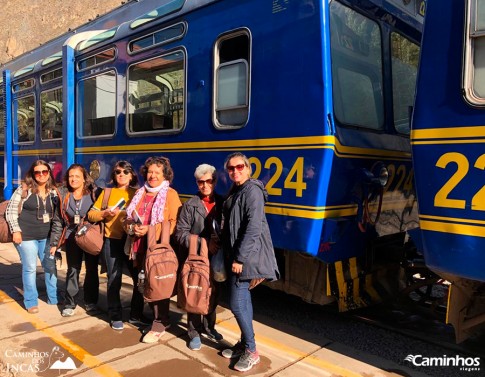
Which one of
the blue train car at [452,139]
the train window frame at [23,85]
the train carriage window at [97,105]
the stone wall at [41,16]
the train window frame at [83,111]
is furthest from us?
the stone wall at [41,16]

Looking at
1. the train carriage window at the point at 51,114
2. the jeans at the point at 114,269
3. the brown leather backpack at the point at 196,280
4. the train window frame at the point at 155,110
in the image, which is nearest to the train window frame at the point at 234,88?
the train window frame at the point at 155,110

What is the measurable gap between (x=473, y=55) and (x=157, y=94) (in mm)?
3215

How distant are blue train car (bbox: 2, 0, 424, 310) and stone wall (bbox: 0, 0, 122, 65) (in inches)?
1930

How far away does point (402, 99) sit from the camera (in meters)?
4.38

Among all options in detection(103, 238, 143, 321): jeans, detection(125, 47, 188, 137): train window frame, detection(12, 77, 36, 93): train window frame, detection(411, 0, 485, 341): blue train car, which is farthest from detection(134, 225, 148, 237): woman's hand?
detection(12, 77, 36, 93): train window frame

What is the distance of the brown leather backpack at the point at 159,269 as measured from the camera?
3445 millimetres

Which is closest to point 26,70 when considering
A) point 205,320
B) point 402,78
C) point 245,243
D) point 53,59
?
point 53,59

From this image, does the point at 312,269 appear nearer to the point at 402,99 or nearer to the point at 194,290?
the point at 194,290

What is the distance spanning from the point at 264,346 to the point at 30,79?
632 centimetres

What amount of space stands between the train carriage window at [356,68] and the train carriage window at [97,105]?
9.93 ft

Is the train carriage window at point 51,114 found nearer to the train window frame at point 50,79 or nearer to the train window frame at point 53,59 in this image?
the train window frame at point 50,79

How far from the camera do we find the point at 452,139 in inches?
103

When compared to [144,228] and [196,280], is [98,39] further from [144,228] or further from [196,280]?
[196,280]

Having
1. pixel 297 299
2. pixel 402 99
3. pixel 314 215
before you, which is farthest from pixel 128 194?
pixel 402 99
